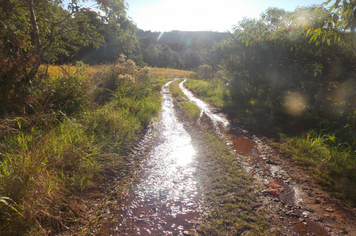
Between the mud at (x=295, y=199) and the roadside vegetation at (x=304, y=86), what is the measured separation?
307 millimetres

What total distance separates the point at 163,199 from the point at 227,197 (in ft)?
3.85

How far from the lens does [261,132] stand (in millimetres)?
6977

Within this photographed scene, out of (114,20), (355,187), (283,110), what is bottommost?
(355,187)

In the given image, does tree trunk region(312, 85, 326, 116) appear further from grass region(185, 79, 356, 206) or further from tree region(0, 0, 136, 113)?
tree region(0, 0, 136, 113)

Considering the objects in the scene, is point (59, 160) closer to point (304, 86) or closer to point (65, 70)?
point (65, 70)

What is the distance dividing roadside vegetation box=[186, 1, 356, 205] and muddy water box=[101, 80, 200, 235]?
276 cm

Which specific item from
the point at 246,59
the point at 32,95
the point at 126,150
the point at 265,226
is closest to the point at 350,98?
the point at 246,59

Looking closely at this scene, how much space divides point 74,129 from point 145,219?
122 inches

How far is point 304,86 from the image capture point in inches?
328

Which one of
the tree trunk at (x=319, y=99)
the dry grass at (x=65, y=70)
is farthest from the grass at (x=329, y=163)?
the dry grass at (x=65, y=70)

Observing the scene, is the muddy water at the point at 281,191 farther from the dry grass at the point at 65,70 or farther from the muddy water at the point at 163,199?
the dry grass at the point at 65,70

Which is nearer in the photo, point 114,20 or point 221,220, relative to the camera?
point 221,220

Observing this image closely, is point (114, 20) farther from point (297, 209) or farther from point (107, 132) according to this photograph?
point (297, 209)

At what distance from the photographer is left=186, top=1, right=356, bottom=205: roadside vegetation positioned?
134 inches
